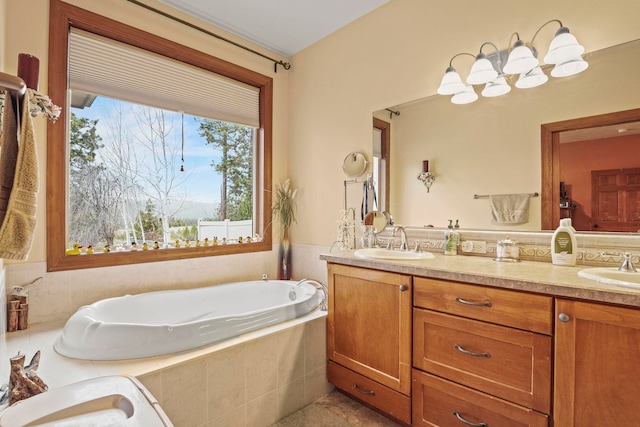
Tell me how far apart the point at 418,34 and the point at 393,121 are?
23.4 inches

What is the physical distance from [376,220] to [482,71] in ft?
3.79

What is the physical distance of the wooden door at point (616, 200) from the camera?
1.47 m

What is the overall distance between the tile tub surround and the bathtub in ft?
0.16

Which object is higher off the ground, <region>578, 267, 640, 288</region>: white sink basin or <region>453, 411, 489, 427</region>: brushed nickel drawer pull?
<region>578, 267, 640, 288</region>: white sink basin

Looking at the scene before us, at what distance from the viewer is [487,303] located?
1342 millimetres

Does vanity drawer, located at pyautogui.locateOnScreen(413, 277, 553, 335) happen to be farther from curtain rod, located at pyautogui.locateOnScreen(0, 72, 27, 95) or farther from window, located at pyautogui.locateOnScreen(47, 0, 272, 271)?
window, located at pyautogui.locateOnScreen(47, 0, 272, 271)

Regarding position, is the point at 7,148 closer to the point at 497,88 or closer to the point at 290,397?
the point at 290,397

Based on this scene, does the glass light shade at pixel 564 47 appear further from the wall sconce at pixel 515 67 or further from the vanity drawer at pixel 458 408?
the vanity drawer at pixel 458 408

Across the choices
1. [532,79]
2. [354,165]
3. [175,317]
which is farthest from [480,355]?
[175,317]

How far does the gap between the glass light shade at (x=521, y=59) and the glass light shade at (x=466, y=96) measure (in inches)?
10.1

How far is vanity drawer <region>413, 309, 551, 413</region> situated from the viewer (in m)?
1.21

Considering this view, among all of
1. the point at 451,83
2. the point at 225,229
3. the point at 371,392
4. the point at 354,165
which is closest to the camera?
the point at 371,392

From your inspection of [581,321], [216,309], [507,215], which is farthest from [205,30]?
[581,321]

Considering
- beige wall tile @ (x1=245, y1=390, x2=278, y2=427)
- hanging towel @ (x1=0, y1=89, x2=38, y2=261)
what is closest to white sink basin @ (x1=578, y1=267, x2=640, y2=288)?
beige wall tile @ (x1=245, y1=390, x2=278, y2=427)
